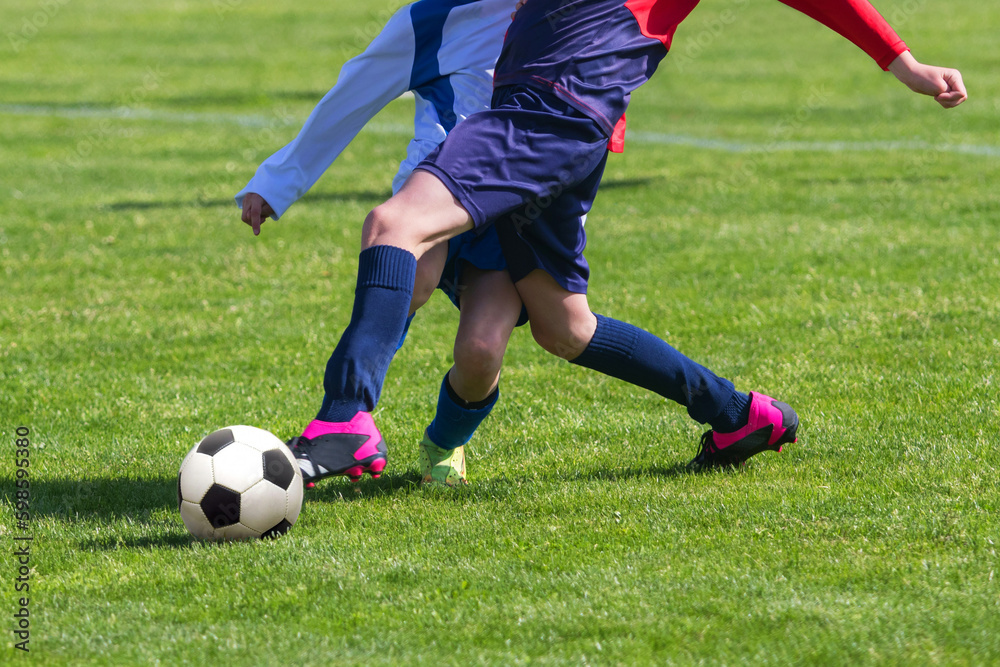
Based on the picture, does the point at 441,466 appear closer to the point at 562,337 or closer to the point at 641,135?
the point at 562,337

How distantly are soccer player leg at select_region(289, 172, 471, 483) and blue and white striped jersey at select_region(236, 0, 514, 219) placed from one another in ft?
2.03

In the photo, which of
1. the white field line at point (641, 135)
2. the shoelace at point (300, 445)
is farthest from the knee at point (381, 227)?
Answer: the white field line at point (641, 135)

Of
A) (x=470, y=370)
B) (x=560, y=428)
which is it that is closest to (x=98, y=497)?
(x=470, y=370)

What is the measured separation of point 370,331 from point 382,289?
127mm

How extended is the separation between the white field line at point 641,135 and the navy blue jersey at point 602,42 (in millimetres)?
9671

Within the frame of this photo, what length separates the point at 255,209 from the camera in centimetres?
403

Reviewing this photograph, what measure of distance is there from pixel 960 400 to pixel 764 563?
2.07 metres

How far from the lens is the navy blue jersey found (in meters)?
3.55

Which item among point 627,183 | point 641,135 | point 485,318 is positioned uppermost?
point 485,318

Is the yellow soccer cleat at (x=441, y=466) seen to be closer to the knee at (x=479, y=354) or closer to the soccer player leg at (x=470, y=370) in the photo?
the soccer player leg at (x=470, y=370)

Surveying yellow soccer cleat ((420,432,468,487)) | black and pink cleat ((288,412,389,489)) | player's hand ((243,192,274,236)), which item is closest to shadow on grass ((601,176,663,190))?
yellow soccer cleat ((420,432,468,487))

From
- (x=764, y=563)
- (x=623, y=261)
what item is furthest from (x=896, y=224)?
(x=764, y=563)

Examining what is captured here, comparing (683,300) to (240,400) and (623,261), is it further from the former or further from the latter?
(240,400)

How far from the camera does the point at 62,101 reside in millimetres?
19094
